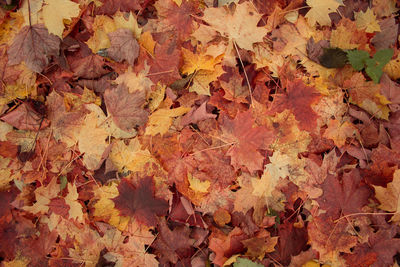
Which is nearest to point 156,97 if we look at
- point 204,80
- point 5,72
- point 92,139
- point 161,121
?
point 161,121

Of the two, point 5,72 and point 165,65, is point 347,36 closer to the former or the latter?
point 165,65

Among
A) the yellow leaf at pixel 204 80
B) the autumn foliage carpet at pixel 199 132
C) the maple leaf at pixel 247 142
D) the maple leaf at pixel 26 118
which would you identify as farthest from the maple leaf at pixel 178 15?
the maple leaf at pixel 26 118

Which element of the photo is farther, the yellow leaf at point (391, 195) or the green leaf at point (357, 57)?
the green leaf at point (357, 57)

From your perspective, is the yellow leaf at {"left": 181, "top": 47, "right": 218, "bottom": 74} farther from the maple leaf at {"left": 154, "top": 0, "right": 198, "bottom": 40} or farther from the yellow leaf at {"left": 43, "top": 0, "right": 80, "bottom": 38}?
the yellow leaf at {"left": 43, "top": 0, "right": 80, "bottom": 38}

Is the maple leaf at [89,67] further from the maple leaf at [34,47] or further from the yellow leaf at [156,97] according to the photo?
the yellow leaf at [156,97]

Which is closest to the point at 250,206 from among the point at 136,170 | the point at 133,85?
the point at 136,170

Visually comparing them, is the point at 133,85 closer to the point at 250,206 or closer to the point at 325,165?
the point at 250,206

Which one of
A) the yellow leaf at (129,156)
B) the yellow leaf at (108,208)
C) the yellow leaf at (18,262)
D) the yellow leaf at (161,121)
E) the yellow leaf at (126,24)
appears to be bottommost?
the yellow leaf at (18,262)

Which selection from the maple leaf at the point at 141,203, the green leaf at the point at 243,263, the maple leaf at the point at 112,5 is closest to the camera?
the green leaf at the point at 243,263
